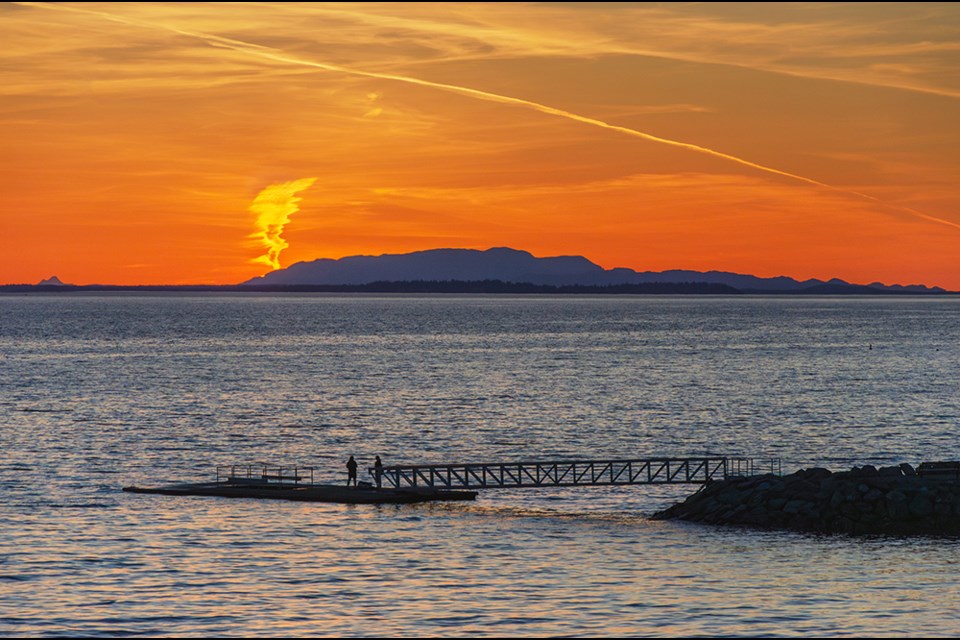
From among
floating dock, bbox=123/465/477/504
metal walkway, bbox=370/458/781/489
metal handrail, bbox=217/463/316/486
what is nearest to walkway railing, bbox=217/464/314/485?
metal handrail, bbox=217/463/316/486

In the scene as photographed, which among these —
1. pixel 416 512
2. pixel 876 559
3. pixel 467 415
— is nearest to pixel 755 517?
pixel 876 559

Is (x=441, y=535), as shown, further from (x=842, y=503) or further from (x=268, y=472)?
(x=268, y=472)

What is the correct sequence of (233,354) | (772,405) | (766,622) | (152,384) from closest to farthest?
1. (766,622)
2. (772,405)
3. (152,384)
4. (233,354)

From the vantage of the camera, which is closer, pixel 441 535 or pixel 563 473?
pixel 441 535

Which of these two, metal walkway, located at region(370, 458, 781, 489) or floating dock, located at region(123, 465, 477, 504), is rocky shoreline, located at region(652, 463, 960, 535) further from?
floating dock, located at region(123, 465, 477, 504)

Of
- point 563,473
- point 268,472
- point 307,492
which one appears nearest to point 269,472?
point 268,472

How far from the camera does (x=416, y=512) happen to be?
185 ft

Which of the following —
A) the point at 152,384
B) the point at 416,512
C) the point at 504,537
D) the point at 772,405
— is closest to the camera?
the point at 504,537

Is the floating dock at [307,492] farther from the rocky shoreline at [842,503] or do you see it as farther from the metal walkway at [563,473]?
the rocky shoreline at [842,503]

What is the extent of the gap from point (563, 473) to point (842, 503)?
64.8ft

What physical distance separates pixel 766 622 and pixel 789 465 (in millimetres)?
36610

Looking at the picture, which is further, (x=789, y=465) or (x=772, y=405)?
(x=772, y=405)

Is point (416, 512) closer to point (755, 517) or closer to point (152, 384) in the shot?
point (755, 517)

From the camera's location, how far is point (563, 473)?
68.9m
